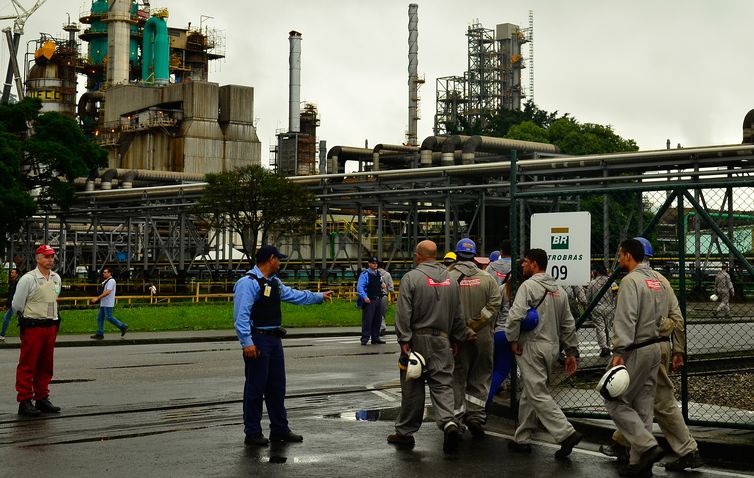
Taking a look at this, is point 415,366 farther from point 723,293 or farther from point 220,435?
point 723,293

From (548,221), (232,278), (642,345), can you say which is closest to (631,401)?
(642,345)

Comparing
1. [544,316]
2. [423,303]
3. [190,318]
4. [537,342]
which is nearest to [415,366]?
[423,303]

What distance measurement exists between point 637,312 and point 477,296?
2.45 m

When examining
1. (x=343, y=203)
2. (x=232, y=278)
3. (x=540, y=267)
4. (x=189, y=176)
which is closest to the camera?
(x=540, y=267)

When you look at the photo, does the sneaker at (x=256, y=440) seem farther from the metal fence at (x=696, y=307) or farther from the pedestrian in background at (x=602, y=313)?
the pedestrian in background at (x=602, y=313)

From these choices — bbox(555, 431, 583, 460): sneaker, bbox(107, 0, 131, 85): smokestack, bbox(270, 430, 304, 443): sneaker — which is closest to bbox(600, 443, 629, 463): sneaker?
bbox(555, 431, 583, 460): sneaker

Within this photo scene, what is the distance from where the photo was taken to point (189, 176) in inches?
3393

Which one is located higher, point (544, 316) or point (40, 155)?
point (40, 155)

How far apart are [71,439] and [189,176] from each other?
252ft

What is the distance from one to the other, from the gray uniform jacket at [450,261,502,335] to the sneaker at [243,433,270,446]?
242 cm

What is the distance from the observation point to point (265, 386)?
10523 mm

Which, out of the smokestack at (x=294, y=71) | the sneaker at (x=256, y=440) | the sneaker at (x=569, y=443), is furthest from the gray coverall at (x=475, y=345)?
the smokestack at (x=294, y=71)

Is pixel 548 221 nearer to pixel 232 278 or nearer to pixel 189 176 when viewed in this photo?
pixel 232 278

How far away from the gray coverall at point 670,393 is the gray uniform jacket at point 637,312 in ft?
0.45
